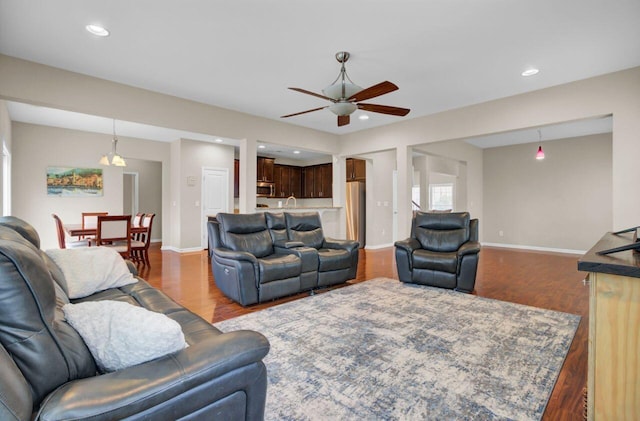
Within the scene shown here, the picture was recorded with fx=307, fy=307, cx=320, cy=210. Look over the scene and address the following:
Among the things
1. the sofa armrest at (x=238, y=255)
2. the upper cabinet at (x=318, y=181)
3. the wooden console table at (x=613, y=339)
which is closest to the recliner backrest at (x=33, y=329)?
the wooden console table at (x=613, y=339)

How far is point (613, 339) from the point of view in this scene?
121 centimetres

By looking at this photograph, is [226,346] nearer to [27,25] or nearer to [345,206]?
[27,25]

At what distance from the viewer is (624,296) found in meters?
1.19

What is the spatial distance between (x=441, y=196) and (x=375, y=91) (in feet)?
28.8

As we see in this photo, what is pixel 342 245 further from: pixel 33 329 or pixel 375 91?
pixel 33 329

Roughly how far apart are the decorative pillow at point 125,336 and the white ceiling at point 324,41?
2.48 m

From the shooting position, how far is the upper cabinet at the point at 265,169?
28.4ft

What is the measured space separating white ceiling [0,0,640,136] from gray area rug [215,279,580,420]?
8.92 ft

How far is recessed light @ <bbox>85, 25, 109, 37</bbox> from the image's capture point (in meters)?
2.82

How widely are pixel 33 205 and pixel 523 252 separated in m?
10.5

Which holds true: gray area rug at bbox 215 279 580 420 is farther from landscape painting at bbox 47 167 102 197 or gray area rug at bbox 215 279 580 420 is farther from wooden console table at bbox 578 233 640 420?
landscape painting at bbox 47 167 102 197

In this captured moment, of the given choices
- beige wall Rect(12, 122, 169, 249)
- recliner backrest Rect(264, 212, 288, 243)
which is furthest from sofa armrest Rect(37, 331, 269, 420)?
beige wall Rect(12, 122, 169, 249)

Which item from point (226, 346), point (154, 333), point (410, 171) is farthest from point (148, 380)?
point (410, 171)

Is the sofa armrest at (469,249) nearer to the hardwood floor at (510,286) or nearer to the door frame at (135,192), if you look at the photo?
the hardwood floor at (510,286)
